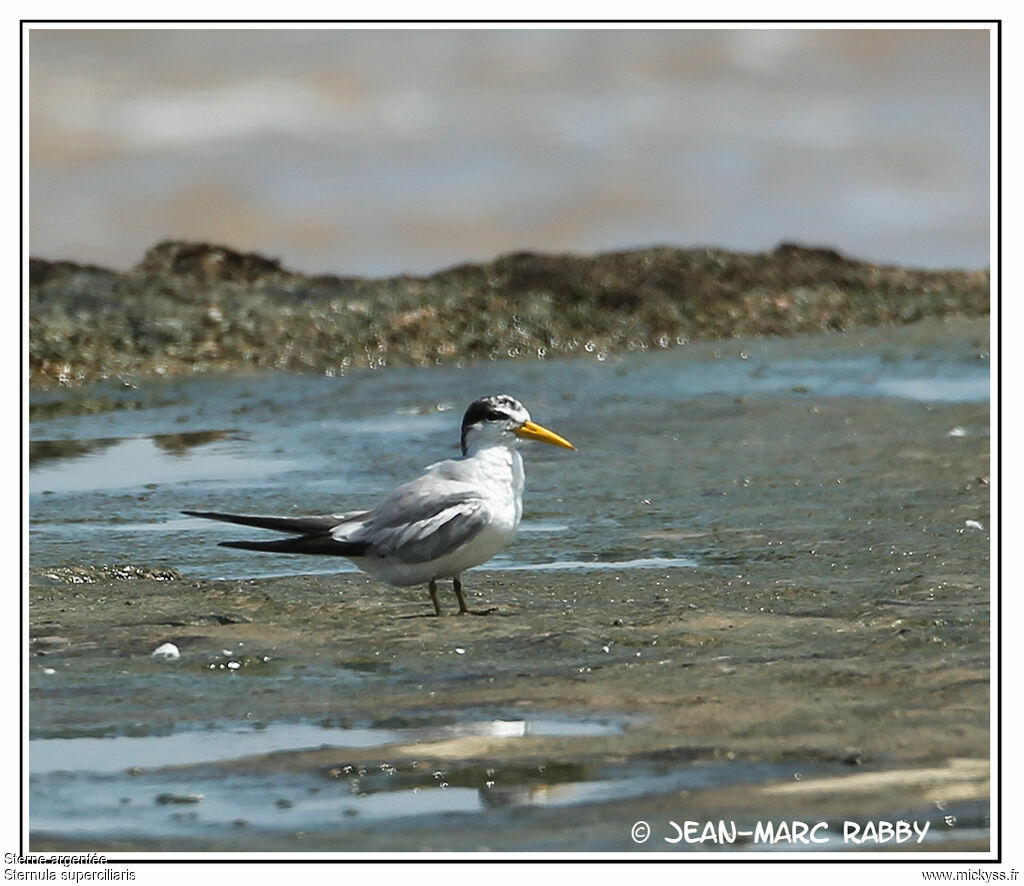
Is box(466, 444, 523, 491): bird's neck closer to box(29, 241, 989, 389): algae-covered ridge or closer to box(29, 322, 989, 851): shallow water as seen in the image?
box(29, 322, 989, 851): shallow water

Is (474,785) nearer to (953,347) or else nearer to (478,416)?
(478,416)

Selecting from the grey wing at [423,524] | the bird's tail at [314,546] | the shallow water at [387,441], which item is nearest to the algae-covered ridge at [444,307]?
the shallow water at [387,441]

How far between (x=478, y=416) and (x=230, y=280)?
10.7 meters

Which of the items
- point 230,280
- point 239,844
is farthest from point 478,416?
point 230,280

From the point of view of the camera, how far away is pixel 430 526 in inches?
244

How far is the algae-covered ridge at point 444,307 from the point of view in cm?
1443

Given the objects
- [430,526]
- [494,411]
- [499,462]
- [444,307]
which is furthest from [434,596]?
[444,307]

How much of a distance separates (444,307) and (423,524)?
9577 millimetres

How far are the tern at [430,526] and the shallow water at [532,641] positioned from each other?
0.69 ft

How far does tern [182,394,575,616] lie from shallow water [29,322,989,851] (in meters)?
0.21

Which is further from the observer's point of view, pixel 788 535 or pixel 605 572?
pixel 788 535

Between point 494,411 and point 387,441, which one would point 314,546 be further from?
point 387,441

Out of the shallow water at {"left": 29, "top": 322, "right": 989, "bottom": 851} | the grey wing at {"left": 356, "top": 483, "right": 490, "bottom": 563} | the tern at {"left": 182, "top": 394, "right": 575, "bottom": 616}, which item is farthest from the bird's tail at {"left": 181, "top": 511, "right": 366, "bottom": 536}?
the shallow water at {"left": 29, "top": 322, "right": 989, "bottom": 851}
